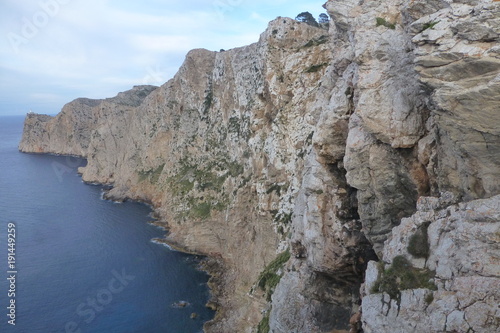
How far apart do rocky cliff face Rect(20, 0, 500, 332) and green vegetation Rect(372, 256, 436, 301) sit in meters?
0.06

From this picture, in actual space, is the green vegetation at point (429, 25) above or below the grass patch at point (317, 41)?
below

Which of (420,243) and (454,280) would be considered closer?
(454,280)

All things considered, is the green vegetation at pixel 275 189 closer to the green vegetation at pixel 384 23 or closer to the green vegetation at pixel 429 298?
the green vegetation at pixel 384 23

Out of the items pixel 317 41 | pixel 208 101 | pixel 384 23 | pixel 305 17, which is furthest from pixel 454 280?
pixel 305 17

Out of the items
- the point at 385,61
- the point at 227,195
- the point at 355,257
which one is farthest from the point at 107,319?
the point at 385,61

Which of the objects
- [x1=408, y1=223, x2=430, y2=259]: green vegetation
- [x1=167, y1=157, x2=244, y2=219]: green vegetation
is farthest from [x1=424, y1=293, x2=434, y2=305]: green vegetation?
[x1=167, y1=157, x2=244, y2=219]: green vegetation

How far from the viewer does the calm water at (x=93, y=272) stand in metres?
57.0

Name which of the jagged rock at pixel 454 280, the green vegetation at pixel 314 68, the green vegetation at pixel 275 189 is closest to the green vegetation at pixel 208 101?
the green vegetation at pixel 314 68

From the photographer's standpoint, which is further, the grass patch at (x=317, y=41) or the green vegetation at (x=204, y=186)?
the green vegetation at (x=204, y=186)

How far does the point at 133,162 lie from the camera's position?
117250 millimetres

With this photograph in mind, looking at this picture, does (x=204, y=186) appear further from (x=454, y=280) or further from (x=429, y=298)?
(x=454, y=280)

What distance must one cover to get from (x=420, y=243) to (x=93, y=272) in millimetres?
65730

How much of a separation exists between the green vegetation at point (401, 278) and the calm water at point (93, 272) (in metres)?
41.4

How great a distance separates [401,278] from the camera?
18.4 meters
